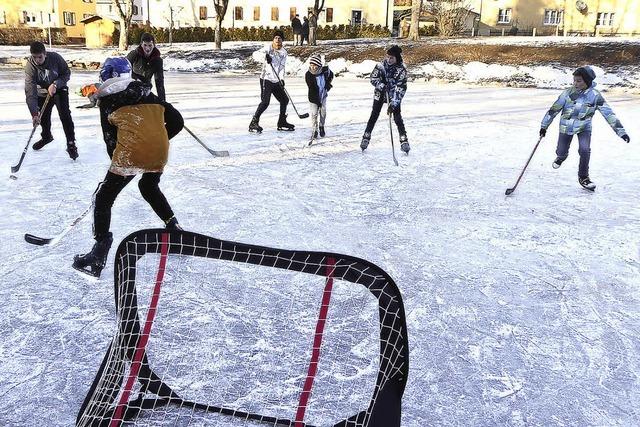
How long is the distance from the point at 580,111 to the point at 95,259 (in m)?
5.17

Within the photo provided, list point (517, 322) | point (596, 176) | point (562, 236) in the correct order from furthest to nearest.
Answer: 1. point (596, 176)
2. point (562, 236)
3. point (517, 322)

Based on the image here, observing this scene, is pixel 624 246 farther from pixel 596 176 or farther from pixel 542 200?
pixel 596 176

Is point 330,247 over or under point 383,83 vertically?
under

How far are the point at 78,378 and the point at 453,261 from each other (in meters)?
2.83

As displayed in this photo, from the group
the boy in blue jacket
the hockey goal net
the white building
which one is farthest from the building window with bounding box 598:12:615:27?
the hockey goal net

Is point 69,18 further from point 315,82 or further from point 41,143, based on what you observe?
point 315,82

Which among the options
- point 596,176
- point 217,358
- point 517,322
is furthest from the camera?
point 596,176

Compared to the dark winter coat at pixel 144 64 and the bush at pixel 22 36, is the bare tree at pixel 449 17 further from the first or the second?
the dark winter coat at pixel 144 64

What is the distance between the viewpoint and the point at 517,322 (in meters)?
3.51

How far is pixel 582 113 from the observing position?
6.20 meters

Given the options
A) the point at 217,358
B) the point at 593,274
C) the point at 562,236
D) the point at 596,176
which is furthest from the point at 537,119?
the point at 217,358

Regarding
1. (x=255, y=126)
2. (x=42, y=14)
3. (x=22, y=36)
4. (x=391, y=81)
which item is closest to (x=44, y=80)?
(x=255, y=126)

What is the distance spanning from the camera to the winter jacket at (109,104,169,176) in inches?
142

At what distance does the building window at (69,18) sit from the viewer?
44656 mm
